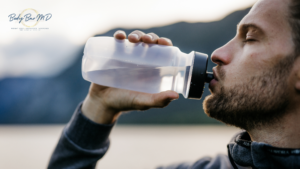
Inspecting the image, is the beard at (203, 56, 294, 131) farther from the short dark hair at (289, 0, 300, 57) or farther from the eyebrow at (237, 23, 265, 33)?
the eyebrow at (237, 23, 265, 33)

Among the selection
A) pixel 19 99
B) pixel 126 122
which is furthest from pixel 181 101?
pixel 19 99

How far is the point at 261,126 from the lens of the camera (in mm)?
1174

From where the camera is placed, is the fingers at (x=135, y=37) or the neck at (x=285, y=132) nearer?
the neck at (x=285, y=132)

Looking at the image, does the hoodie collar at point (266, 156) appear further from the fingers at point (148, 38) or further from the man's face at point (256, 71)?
the fingers at point (148, 38)

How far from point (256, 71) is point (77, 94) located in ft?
33.5

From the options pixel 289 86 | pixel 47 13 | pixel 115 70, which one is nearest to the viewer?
pixel 289 86

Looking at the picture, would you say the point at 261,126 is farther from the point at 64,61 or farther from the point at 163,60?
the point at 64,61

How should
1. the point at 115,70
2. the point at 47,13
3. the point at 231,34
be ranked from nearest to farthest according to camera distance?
1. the point at 115,70
2. the point at 47,13
3. the point at 231,34

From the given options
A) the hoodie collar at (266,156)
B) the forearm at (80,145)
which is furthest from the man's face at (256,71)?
the forearm at (80,145)

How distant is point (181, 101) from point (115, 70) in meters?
8.57

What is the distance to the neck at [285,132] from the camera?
3.69 ft

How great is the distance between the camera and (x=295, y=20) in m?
1.15

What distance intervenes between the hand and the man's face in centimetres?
29

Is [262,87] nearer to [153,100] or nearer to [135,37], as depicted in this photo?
[153,100]
